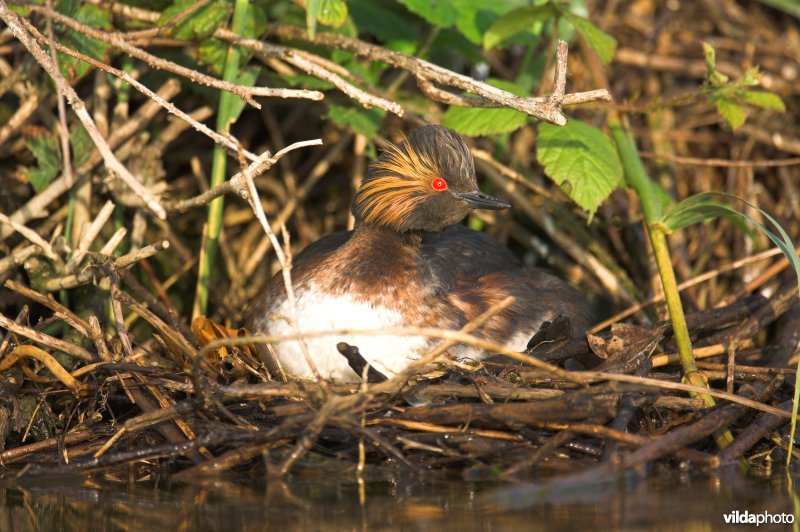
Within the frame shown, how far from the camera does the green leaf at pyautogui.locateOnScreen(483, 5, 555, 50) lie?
613 centimetres

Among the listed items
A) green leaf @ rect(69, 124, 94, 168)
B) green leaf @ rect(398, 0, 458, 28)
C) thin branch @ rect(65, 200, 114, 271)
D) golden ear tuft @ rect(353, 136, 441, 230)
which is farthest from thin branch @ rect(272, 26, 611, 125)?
thin branch @ rect(65, 200, 114, 271)

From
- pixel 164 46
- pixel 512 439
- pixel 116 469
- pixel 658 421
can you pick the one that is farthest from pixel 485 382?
pixel 164 46

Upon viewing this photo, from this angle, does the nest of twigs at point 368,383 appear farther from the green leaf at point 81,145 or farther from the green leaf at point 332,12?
the green leaf at point 332,12

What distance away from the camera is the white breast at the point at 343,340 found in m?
5.25

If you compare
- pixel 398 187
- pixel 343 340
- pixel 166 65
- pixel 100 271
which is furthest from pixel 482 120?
pixel 100 271

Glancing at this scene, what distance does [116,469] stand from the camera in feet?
15.9

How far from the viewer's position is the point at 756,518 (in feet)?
13.1

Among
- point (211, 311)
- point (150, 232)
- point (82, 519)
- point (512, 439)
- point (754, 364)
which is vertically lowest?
point (82, 519)

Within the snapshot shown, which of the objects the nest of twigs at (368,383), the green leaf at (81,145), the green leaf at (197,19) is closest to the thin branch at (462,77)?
the green leaf at (197,19)

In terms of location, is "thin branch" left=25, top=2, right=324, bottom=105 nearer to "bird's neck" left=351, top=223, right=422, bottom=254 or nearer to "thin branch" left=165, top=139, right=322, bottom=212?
"thin branch" left=165, top=139, right=322, bottom=212

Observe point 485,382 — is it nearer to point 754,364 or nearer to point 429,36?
point 754,364

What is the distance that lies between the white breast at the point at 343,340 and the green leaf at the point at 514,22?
6.14ft

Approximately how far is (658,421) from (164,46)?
3826 mm

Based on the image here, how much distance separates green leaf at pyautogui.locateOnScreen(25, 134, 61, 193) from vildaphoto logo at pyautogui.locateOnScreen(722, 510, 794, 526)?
437 cm
